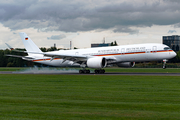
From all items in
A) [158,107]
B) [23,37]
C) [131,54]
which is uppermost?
[23,37]

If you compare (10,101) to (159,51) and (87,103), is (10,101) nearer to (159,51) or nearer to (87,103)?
(87,103)

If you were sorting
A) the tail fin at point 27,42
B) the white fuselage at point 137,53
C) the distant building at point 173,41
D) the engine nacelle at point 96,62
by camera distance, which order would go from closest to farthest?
the white fuselage at point 137,53 → the engine nacelle at point 96,62 → the tail fin at point 27,42 → the distant building at point 173,41

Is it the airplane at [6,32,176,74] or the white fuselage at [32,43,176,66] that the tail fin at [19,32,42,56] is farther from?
the white fuselage at [32,43,176,66]

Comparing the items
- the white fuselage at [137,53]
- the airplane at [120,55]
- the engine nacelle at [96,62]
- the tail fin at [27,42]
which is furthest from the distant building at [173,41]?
the engine nacelle at [96,62]

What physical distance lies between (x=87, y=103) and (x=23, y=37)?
43.1 m

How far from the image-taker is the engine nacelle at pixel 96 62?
1559 inches

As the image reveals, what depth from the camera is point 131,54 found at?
40.3 metres

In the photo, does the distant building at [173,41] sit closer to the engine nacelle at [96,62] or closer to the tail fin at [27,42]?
the tail fin at [27,42]

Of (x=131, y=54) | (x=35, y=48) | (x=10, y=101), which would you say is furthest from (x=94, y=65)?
(x=10, y=101)

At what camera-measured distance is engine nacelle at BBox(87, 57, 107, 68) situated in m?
39.6

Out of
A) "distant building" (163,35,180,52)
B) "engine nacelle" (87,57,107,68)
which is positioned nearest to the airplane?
"engine nacelle" (87,57,107,68)

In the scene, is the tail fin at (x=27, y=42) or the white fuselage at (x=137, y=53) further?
the tail fin at (x=27, y=42)

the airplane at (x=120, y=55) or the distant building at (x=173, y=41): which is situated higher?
the distant building at (x=173, y=41)

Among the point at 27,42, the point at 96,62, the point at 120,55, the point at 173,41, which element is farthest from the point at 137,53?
the point at 173,41
